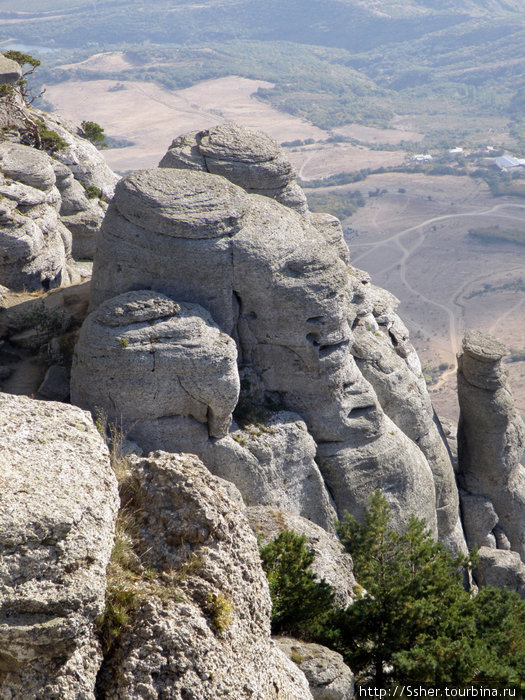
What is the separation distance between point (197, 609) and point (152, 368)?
1000 centimetres

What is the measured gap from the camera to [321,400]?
79.5 ft

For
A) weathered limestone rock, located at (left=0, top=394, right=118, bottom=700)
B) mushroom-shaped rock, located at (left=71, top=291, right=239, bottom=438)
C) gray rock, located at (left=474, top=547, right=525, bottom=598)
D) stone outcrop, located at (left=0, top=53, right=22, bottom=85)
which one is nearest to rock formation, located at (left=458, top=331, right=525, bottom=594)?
gray rock, located at (left=474, top=547, right=525, bottom=598)

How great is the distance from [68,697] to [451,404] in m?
108

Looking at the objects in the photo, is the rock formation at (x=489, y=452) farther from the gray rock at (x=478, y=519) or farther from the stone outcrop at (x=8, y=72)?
the stone outcrop at (x=8, y=72)

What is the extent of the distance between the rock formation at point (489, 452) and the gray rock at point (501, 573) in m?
0.34

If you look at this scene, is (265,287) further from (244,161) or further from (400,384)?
(400,384)

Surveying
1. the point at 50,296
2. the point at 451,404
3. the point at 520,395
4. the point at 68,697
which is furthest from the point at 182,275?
the point at 520,395

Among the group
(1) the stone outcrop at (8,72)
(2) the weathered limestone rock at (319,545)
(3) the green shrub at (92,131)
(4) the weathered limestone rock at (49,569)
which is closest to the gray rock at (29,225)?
(1) the stone outcrop at (8,72)

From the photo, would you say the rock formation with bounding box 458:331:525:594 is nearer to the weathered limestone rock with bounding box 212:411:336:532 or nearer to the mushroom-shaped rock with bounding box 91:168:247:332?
the weathered limestone rock with bounding box 212:411:336:532

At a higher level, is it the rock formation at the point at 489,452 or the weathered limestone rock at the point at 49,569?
the weathered limestone rock at the point at 49,569

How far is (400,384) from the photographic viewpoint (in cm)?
2891

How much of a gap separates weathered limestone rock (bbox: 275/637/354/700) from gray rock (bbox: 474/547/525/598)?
1683 centimetres

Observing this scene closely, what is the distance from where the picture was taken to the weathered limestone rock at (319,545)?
18.5 meters

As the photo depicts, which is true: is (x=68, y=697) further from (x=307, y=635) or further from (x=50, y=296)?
(x=50, y=296)
